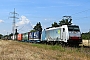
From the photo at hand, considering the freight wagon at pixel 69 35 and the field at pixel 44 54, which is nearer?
the field at pixel 44 54

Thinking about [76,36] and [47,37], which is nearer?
[76,36]

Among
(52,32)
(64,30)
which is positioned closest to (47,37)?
(52,32)

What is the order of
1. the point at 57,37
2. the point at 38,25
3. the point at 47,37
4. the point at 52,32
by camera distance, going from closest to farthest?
1. the point at 57,37
2. the point at 52,32
3. the point at 47,37
4. the point at 38,25

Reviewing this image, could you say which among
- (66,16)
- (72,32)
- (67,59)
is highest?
(66,16)

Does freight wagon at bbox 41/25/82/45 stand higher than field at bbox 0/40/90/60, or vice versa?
freight wagon at bbox 41/25/82/45

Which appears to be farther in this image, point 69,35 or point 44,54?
point 69,35

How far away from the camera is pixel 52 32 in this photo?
3644 cm

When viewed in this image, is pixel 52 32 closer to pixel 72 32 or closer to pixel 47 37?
pixel 47 37

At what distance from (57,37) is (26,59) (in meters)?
22.3

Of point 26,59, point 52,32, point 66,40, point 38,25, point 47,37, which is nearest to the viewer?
point 26,59

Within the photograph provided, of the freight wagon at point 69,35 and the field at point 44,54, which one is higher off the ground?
the freight wagon at point 69,35

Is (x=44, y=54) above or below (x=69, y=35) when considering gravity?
below

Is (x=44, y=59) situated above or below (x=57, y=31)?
below

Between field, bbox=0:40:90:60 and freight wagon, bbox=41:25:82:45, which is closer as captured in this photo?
field, bbox=0:40:90:60
